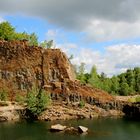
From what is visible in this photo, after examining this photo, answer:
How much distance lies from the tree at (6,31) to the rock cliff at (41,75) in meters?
7.01

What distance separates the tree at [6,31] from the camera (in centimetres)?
11722

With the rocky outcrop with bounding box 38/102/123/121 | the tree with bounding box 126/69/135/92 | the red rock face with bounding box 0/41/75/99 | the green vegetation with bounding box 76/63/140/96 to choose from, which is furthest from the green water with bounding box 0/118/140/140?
the tree with bounding box 126/69/135/92

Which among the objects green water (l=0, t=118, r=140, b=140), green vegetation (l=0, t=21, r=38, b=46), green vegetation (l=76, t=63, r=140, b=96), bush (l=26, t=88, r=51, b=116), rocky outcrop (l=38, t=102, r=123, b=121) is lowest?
green water (l=0, t=118, r=140, b=140)

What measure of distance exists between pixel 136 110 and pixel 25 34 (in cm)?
4907

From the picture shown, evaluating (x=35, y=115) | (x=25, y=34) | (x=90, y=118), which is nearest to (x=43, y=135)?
(x=35, y=115)

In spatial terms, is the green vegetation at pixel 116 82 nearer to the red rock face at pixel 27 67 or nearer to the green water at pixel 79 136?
the red rock face at pixel 27 67

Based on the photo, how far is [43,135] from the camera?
68.8 meters

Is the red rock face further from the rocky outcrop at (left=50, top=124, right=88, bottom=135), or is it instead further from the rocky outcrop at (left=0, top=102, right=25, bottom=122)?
the rocky outcrop at (left=50, top=124, right=88, bottom=135)

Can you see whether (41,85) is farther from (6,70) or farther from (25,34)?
(25,34)

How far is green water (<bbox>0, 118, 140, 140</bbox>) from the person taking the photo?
6656cm

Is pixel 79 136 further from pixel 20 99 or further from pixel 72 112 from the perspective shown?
pixel 20 99

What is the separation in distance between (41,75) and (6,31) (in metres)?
20.2

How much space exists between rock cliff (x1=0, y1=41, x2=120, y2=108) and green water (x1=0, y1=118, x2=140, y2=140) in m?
16.9

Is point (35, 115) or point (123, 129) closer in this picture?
point (123, 129)
